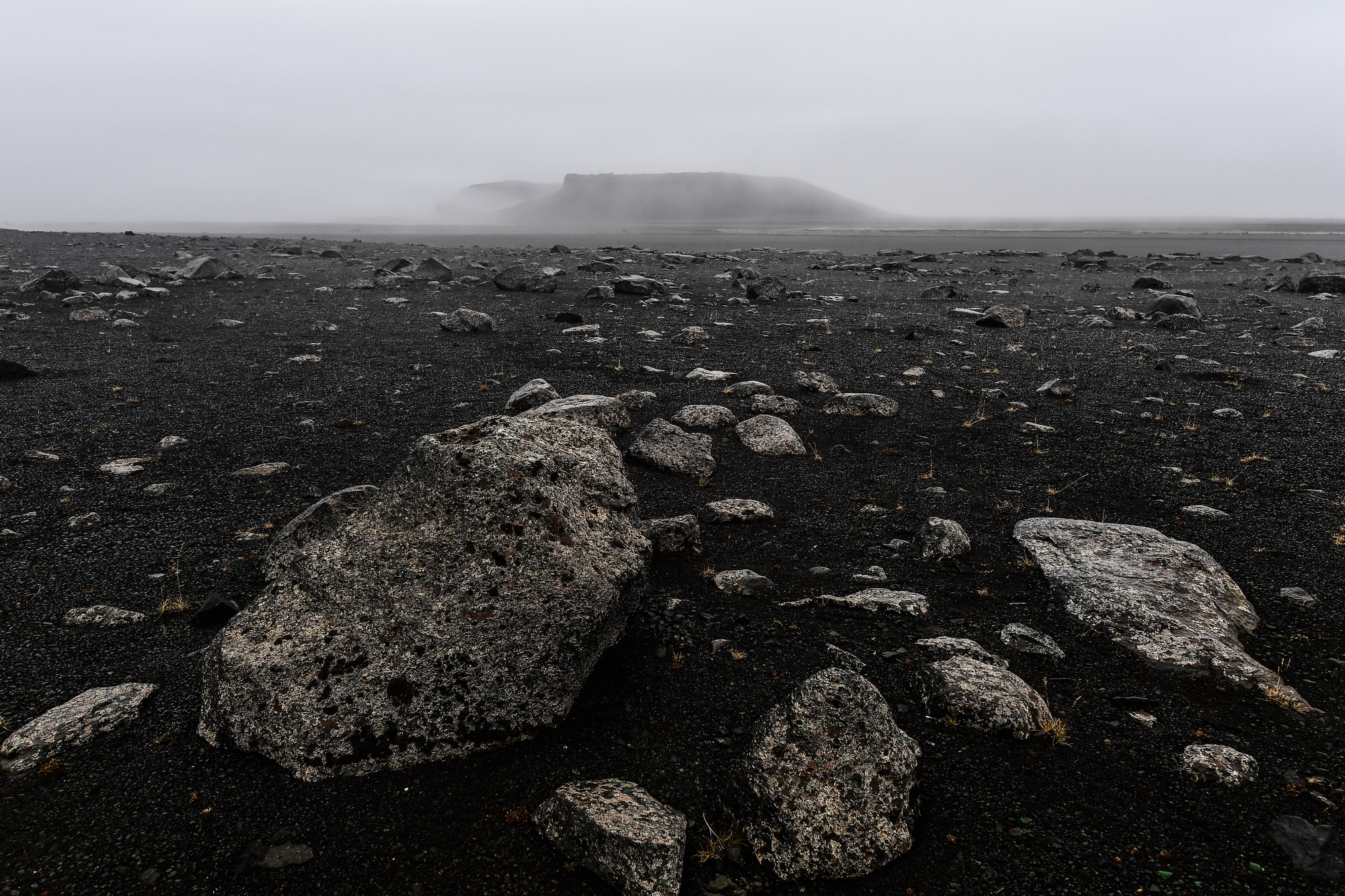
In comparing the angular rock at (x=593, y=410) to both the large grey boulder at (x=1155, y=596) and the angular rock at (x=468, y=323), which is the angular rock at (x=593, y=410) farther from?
the angular rock at (x=468, y=323)

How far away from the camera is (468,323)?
14055mm

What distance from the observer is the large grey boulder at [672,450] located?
270 inches

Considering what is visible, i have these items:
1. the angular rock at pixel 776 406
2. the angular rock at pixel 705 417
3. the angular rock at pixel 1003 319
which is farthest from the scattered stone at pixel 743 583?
the angular rock at pixel 1003 319

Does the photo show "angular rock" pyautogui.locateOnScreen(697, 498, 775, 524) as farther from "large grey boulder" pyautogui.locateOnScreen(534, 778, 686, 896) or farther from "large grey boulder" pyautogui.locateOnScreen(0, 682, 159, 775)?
"large grey boulder" pyautogui.locateOnScreen(0, 682, 159, 775)

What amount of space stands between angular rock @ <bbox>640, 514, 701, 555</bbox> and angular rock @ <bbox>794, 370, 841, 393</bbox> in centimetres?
497

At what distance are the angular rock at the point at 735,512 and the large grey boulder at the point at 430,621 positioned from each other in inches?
77.0

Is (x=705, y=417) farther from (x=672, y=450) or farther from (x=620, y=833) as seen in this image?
(x=620, y=833)

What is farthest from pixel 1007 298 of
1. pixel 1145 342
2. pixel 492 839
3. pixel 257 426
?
pixel 492 839

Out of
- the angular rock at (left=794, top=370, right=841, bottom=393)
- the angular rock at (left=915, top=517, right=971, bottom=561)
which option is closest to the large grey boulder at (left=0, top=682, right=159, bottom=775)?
the angular rock at (left=915, top=517, right=971, bottom=561)

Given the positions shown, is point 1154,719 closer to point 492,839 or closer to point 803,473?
point 492,839

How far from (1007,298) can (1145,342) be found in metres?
7.71

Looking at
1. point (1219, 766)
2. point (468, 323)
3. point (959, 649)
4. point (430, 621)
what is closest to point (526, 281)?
point (468, 323)

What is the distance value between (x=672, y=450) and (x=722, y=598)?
2.55 m

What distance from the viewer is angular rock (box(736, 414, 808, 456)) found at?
7.46m
